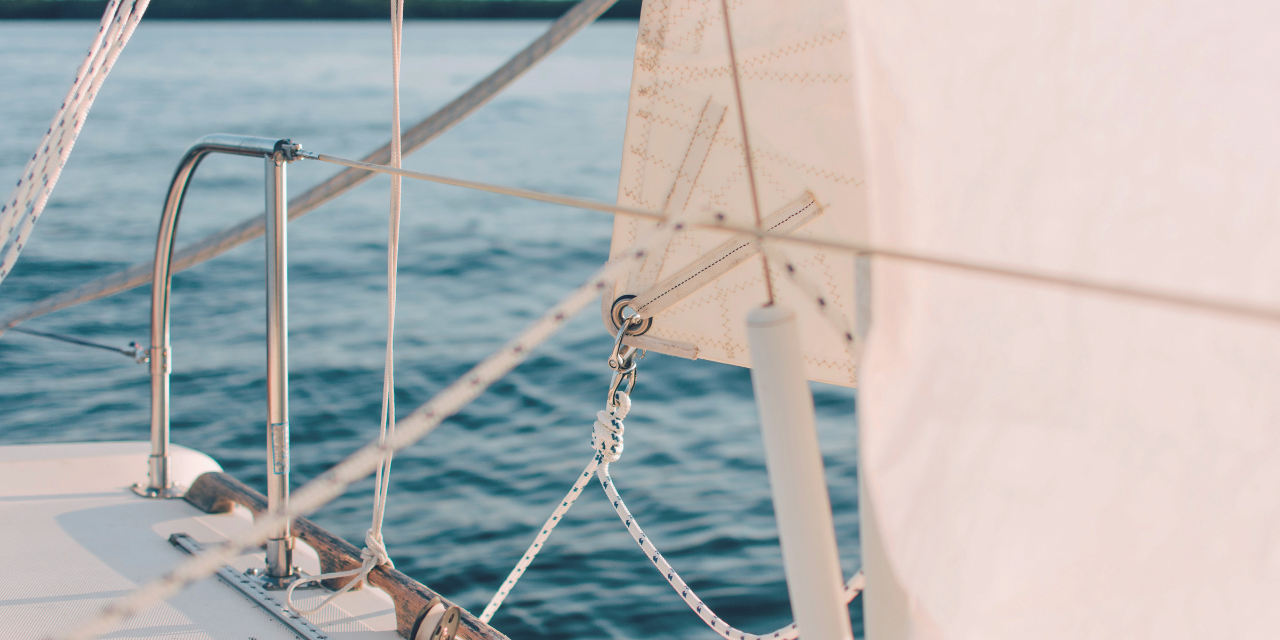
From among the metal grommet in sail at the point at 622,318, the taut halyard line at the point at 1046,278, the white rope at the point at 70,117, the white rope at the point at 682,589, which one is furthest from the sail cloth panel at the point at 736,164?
the white rope at the point at 70,117

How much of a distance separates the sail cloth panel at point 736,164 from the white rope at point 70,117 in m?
0.90

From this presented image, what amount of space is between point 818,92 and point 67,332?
5425 mm

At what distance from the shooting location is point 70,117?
5.64 ft

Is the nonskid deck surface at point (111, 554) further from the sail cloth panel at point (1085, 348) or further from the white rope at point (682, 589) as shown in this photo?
the sail cloth panel at point (1085, 348)

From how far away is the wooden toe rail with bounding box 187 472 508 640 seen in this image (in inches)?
58.6

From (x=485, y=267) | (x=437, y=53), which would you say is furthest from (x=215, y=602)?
(x=437, y=53)

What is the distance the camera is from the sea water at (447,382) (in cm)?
336

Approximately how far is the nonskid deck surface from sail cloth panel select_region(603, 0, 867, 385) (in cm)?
68

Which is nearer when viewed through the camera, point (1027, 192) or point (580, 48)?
point (1027, 192)

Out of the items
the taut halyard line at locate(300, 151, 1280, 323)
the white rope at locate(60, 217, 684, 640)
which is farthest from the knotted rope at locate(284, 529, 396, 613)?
the taut halyard line at locate(300, 151, 1280, 323)

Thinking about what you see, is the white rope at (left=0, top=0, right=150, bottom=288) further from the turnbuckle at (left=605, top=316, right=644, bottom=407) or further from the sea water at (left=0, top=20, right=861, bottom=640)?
the sea water at (left=0, top=20, right=861, bottom=640)

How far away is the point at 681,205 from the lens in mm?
1503

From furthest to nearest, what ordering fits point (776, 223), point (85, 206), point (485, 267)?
point (85, 206) → point (485, 267) → point (776, 223)

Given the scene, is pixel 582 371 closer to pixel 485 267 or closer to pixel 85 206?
pixel 485 267
